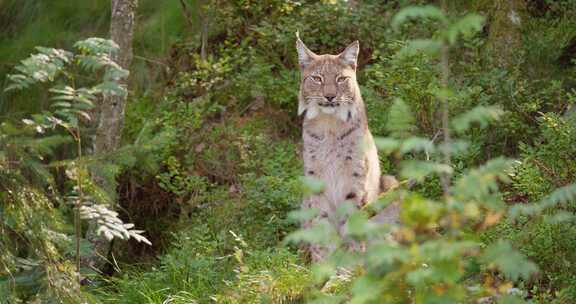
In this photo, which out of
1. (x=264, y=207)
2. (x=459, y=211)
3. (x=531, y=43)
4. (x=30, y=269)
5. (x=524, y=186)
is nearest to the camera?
(x=459, y=211)

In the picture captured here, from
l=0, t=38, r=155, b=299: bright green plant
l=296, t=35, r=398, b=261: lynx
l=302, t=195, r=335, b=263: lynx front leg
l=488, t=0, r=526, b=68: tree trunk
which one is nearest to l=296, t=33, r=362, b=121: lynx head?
l=296, t=35, r=398, b=261: lynx

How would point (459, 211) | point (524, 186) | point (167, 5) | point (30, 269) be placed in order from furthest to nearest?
point (167, 5) < point (524, 186) < point (30, 269) < point (459, 211)

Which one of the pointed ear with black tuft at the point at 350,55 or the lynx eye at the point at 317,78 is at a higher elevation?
the pointed ear with black tuft at the point at 350,55

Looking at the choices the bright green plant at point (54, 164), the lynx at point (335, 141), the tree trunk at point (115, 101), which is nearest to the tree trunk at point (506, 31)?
the lynx at point (335, 141)

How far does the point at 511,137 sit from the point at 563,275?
260 cm

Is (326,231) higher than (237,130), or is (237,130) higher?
(326,231)

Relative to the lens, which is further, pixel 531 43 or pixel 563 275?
pixel 531 43

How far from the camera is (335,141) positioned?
257 inches

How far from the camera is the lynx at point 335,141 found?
644cm

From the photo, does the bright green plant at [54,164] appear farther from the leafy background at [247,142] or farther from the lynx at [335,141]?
the lynx at [335,141]

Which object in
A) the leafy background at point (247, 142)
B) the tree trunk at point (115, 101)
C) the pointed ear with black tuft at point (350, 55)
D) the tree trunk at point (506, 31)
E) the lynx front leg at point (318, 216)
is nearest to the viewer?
the leafy background at point (247, 142)

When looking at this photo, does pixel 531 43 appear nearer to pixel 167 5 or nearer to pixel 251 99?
pixel 251 99

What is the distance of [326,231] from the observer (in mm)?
3039

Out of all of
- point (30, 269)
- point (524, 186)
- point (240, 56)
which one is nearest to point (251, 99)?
point (240, 56)
